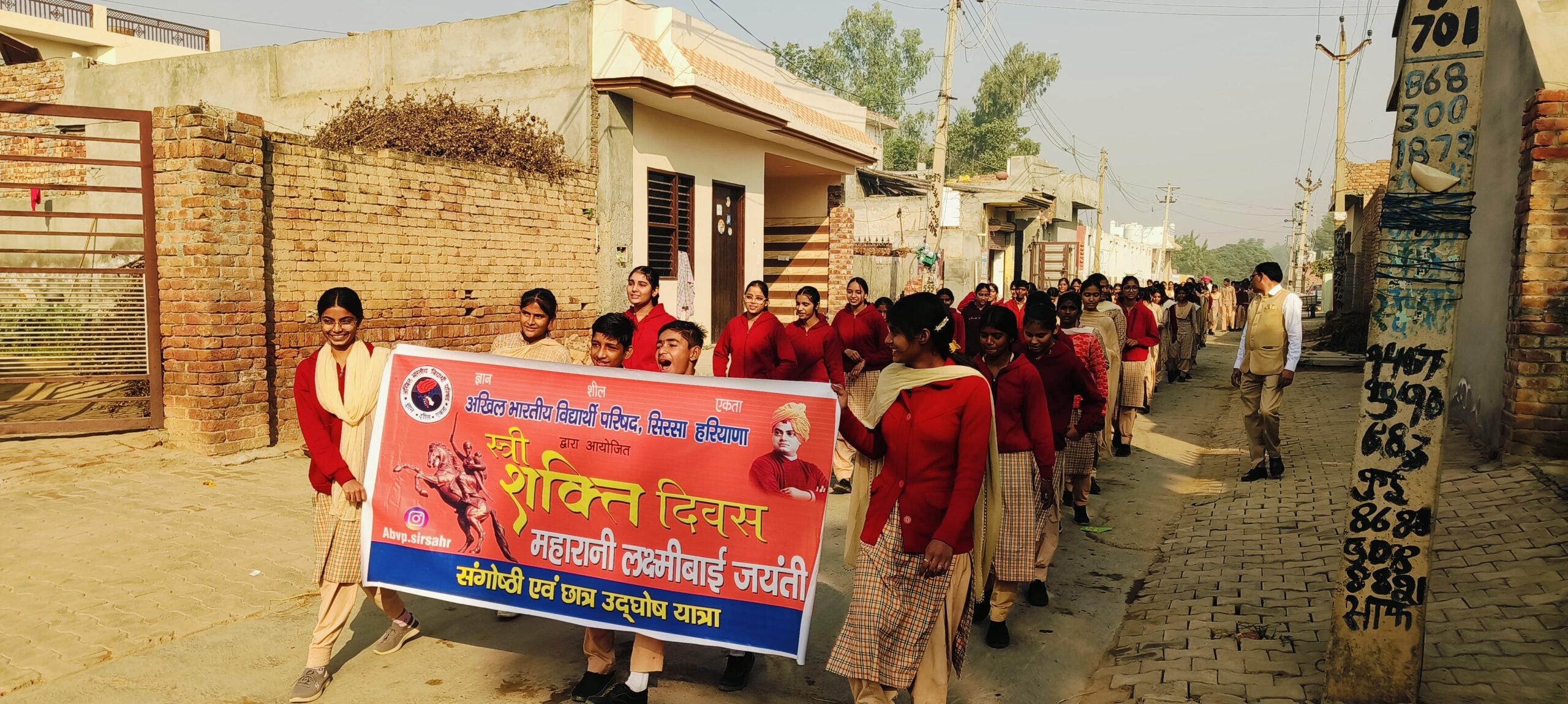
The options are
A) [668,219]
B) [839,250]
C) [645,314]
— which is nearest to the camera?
[645,314]

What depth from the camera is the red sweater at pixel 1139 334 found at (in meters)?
10.4

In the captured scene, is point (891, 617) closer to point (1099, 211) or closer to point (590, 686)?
point (590, 686)

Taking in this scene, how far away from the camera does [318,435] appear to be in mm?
3877

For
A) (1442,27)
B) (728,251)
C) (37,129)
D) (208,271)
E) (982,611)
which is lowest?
(982,611)

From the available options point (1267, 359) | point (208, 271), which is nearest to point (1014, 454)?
point (1267, 359)

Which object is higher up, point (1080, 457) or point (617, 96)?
point (617, 96)

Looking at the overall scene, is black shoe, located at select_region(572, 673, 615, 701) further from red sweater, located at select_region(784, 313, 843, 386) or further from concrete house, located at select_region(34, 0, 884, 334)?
concrete house, located at select_region(34, 0, 884, 334)

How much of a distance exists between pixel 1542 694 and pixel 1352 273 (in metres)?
25.1

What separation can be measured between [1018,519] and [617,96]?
29.6 ft

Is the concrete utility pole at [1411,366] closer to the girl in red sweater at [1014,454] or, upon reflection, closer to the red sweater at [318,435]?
the girl in red sweater at [1014,454]

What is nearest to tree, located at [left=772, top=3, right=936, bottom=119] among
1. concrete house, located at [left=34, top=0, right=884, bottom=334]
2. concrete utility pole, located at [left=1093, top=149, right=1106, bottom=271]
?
concrete utility pole, located at [left=1093, top=149, right=1106, bottom=271]

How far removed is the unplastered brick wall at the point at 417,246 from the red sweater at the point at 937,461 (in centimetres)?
662

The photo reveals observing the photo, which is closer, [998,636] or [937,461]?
[937,461]

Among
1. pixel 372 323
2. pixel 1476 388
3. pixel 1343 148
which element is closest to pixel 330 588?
pixel 372 323
